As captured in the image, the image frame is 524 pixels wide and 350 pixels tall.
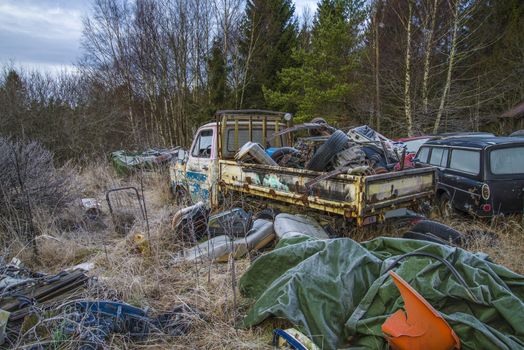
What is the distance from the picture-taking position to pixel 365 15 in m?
18.5

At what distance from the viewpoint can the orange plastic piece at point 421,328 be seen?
80.5 inches

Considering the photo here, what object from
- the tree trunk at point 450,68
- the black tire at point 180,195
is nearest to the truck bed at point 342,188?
the black tire at point 180,195

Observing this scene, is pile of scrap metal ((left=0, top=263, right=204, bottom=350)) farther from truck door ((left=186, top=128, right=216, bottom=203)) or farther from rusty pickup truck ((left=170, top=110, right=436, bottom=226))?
truck door ((left=186, top=128, right=216, bottom=203))

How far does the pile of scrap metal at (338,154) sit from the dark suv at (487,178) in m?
1.31

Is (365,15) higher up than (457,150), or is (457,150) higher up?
(365,15)

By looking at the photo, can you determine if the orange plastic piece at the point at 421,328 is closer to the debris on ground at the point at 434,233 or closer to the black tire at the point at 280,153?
the debris on ground at the point at 434,233

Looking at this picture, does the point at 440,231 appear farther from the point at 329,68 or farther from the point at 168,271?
the point at 329,68

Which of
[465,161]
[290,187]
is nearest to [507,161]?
[465,161]

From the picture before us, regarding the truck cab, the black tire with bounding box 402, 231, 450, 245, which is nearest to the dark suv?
the black tire with bounding box 402, 231, 450, 245

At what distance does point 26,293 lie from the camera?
325 cm

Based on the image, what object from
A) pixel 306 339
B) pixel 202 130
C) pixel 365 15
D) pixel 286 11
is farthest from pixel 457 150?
pixel 286 11

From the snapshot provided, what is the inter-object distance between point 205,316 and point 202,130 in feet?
14.7

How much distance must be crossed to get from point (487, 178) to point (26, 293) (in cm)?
627

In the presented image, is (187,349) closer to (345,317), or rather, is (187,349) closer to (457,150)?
(345,317)
